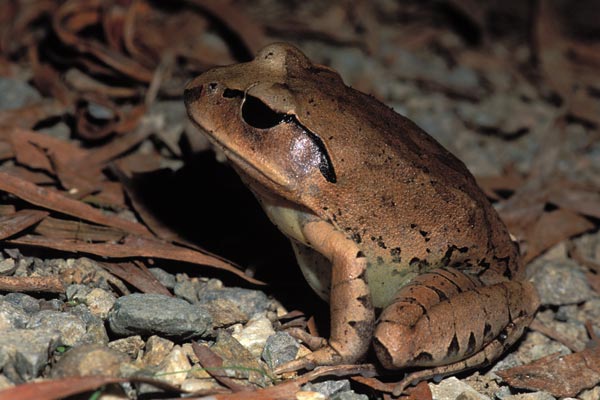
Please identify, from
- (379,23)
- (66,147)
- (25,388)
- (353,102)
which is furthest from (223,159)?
(379,23)

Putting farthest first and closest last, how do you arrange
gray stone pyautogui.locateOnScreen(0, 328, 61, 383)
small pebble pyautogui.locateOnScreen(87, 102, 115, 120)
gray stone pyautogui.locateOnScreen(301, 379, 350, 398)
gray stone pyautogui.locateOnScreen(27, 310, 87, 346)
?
small pebble pyautogui.locateOnScreen(87, 102, 115, 120) < gray stone pyautogui.locateOnScreen(301, 379, 350, 398) < gray stone pyautogui.locateOnScreen(27, 310, 87, 346) < gray stone pyautogui.locateOnScreen(0, 328, 61, 383)

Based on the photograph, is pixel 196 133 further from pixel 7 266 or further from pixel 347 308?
pixel 347 308

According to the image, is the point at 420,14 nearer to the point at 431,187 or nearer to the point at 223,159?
the point at 223,159

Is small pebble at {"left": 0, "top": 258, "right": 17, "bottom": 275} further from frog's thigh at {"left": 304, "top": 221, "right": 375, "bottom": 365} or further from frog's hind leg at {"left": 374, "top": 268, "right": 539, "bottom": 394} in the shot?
frog's hind leg at {"left": 374, "top": 268, "right": 539, "bottom": 394}

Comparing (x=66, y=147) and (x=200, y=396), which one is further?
(x=66, y=147)

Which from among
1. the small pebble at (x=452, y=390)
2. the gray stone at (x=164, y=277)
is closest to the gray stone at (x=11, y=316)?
the gray stone at (x=164, y=277)

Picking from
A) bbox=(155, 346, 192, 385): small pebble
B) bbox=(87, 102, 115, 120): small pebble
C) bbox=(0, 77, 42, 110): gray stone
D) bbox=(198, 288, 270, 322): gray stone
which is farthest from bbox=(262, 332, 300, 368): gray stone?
bbox=(0, 77, 42, 110): gray stone

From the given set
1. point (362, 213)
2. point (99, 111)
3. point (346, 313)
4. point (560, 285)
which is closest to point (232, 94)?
point (362, 213)
